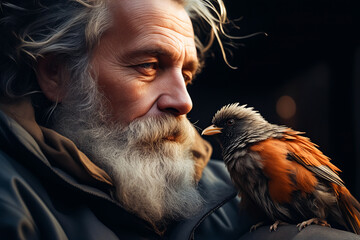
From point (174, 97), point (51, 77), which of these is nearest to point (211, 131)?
point (174, 97)

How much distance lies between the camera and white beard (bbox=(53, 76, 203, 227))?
4.28 feet

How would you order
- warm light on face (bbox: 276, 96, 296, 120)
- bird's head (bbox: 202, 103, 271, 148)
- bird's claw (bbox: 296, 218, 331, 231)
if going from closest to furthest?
bird's claw (bbox: 296, 218, 331, 231) → bird's head (bbox: 202, 103, 271, 148) → warm light on face (bbox: 276, 96, 296, 120)

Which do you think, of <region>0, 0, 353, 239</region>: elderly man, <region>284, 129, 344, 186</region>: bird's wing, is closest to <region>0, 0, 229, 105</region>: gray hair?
<region>0, 0, 353, 239</region>: elderly man

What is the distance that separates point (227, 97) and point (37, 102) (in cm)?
144

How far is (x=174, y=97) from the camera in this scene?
130 centimetres

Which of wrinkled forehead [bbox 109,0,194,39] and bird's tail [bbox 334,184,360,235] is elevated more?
wrinkled forehead [bbox 109,0,194,39]

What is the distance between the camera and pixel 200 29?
224 cm

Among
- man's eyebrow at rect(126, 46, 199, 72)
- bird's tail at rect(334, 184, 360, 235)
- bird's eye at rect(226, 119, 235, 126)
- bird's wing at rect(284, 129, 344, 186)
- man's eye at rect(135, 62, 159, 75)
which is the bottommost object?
bird's tail at rect(334, 184, 360, 235)

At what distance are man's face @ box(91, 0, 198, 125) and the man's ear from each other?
0.54ft

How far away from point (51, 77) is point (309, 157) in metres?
1.07

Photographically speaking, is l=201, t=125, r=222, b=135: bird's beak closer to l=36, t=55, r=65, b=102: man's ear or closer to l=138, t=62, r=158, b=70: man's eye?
l=138, t=62, r=158, b=70: man's eye

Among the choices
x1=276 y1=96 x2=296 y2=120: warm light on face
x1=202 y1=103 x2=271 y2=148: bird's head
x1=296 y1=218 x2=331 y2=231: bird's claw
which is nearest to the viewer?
x1=296 y1=218 x2=331 y2=231: bird's claw

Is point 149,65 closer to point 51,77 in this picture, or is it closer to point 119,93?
point 119,93

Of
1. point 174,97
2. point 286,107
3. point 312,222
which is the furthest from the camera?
point 286,107
